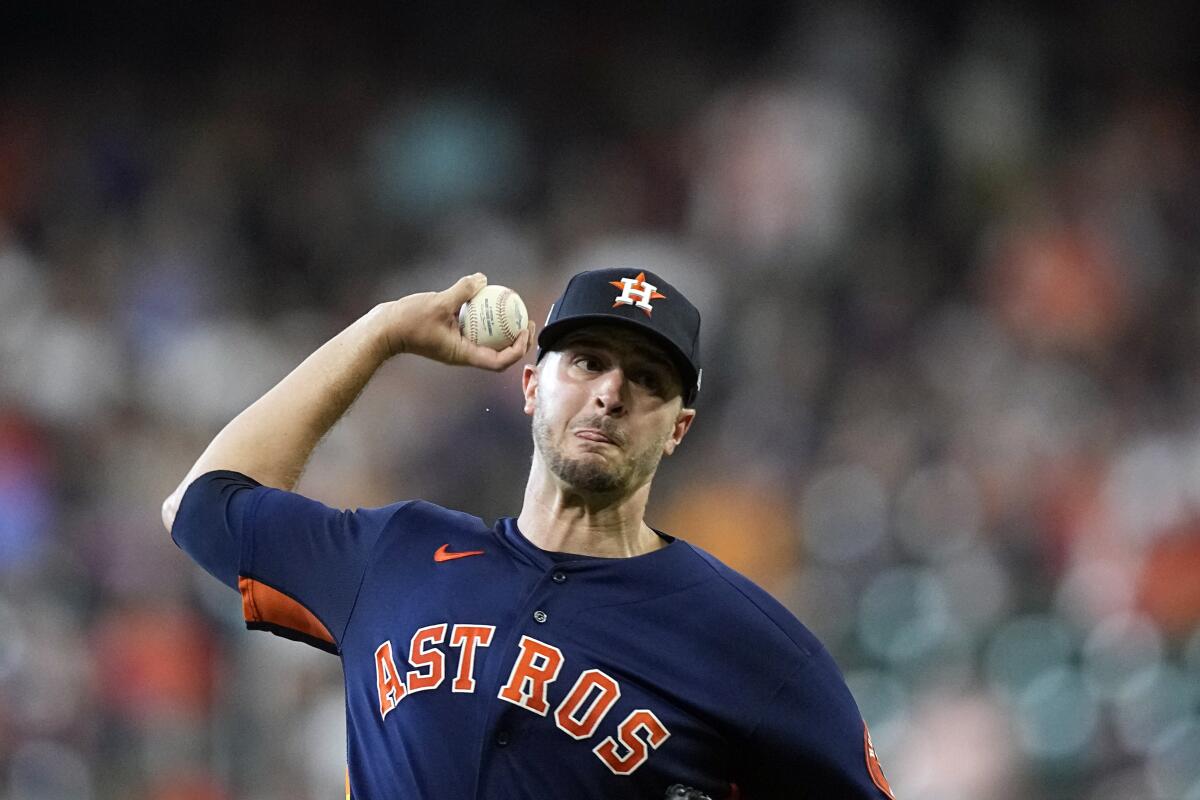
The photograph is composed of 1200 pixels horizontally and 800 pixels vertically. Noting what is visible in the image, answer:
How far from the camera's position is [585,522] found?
2.65 metres

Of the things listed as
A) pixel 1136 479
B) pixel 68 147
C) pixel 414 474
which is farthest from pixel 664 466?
pixel 68 147

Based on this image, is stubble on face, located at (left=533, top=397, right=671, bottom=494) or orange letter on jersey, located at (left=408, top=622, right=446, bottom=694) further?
stubble on face, located at (left=533, top=397, right=671, bottom=494)

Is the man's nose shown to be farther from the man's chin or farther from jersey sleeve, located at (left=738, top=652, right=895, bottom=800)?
jersey sleeve, located at (left=738, top=652, right=895, bottom=800)

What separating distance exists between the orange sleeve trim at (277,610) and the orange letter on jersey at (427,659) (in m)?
0.26

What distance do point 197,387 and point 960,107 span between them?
4677 millimetres

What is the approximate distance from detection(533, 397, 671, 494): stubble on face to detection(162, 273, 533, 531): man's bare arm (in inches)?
9.2

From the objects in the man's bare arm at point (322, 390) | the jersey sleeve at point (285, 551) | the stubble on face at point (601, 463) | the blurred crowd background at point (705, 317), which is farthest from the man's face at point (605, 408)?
the blurred crowd background at point (705, 317)

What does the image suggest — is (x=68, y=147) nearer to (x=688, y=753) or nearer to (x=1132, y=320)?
(x=1132, y=320)

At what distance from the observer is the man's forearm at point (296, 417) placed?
2795 millimetres

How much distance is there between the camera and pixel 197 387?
696cm

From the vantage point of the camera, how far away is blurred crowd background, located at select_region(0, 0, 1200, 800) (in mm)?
6016

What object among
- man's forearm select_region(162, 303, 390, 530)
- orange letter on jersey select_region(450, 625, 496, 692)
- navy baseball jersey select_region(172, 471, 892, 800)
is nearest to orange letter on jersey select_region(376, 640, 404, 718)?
navy baseball jersey select_region(172, 471, 892, 800)

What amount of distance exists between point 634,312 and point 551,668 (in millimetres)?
678

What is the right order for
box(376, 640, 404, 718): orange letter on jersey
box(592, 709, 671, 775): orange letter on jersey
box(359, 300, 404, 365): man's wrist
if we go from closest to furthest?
box(592, 709, 671, 775): orange letter on jersey
box(376, 640, 404, 718): orange letter on jersey
box(359, 300, 404, 365): man's wrist
